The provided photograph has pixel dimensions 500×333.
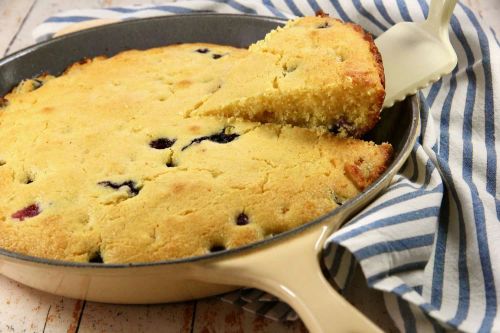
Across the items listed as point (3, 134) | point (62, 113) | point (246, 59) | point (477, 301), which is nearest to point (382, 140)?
point (246, 59)

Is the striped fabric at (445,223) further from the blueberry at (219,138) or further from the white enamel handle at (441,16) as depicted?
the blueberry at (219,138)

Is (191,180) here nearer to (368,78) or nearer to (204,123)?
(204,123)

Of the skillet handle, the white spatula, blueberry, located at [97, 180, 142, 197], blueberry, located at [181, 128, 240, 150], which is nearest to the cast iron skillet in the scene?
the skillet handle

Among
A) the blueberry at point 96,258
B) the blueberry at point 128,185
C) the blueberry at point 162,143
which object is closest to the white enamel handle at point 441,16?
the blueberry at point 162,143

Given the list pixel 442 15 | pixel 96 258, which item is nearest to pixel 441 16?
pixel 442 15

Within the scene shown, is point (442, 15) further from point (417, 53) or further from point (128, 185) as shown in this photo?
point (128, 185)

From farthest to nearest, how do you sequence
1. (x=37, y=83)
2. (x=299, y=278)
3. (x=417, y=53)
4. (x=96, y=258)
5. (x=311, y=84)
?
(x=37, y=83), (x=417, y=53), (x=311, y=84), (x=96, y=258), (x=299, y=278)

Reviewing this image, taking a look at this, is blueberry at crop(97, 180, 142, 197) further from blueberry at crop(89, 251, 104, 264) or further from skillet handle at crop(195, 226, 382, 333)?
skillet handle at crop(195, 226, 382, 333)
